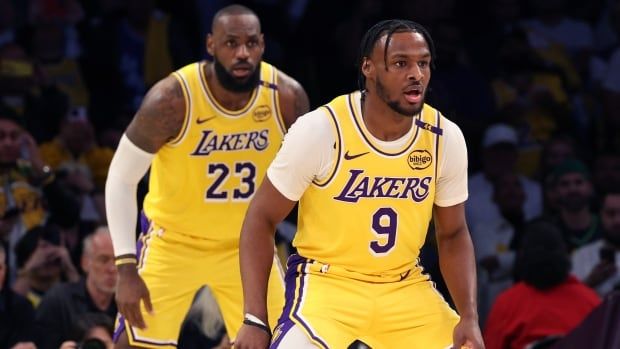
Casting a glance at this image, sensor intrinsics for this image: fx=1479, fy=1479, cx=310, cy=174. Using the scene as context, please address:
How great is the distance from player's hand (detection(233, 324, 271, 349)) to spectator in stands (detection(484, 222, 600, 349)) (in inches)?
117

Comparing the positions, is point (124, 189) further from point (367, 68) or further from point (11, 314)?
point (11, 314)

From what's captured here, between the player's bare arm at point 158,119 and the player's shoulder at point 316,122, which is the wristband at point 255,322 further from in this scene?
the player's bare arm at point 158,119

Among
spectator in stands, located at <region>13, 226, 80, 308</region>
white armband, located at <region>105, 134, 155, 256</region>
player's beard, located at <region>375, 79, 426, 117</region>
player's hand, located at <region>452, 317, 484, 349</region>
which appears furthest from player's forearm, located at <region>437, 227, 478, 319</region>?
spectator in stands, located at <region>13, 226, 80, 308</region>

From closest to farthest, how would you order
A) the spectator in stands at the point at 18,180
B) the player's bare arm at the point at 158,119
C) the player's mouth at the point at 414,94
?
1. the player's mouth at the point at 414,94
2. the player's bare arm at the point at 158,119
3. the spectator in stands at the point at 18,180

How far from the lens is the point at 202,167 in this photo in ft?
20.9

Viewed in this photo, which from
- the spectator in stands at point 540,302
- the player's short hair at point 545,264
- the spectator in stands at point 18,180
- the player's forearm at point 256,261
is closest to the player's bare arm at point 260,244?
the player's forearm at point 256,261

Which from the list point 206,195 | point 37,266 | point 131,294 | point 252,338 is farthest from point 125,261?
point 37,266

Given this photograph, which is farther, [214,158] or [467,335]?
[214,158]

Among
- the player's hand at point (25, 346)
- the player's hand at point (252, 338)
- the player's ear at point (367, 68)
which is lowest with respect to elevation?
the player's hand at point (25, 346)

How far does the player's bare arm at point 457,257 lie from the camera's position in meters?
5.27

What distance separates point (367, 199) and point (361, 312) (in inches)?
15.7

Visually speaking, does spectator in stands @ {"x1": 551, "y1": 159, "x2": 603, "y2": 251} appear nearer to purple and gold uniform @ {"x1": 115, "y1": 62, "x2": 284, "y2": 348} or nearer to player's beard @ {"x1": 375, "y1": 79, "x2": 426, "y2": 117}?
purple and gold uniform @ {"x1": 115, "y1": 62, "x2": 284, "y2": 348}

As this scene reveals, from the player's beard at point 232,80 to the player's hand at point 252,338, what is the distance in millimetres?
1535

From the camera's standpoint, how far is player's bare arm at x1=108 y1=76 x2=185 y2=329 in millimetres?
6094
